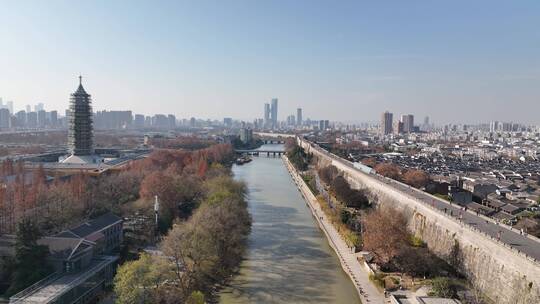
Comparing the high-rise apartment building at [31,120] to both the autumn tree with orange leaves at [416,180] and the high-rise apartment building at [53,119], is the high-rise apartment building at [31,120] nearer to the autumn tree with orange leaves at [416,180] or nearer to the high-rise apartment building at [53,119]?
the high-rise apartment building at [53,119]

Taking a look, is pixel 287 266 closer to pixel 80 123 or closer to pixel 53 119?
pixel 80 123

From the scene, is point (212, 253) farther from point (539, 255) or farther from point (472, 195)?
point (472, 195)

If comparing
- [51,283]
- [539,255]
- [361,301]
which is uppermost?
[539,255]

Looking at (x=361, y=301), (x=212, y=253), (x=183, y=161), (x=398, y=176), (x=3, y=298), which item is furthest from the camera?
(x=183, y=161)

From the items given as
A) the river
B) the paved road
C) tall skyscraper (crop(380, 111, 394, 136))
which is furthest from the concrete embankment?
tall skyscraper (crop(380, 111, 394, 136))

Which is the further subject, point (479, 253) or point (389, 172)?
point (389, 172)

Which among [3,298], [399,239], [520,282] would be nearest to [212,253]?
[3,298]

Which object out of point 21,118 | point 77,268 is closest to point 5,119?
point 21,118

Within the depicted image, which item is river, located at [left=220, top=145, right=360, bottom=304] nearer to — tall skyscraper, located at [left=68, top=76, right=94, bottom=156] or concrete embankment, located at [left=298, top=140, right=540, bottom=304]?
concrete embankment, located at [left=298, top=140, right=540, bottom=304]
